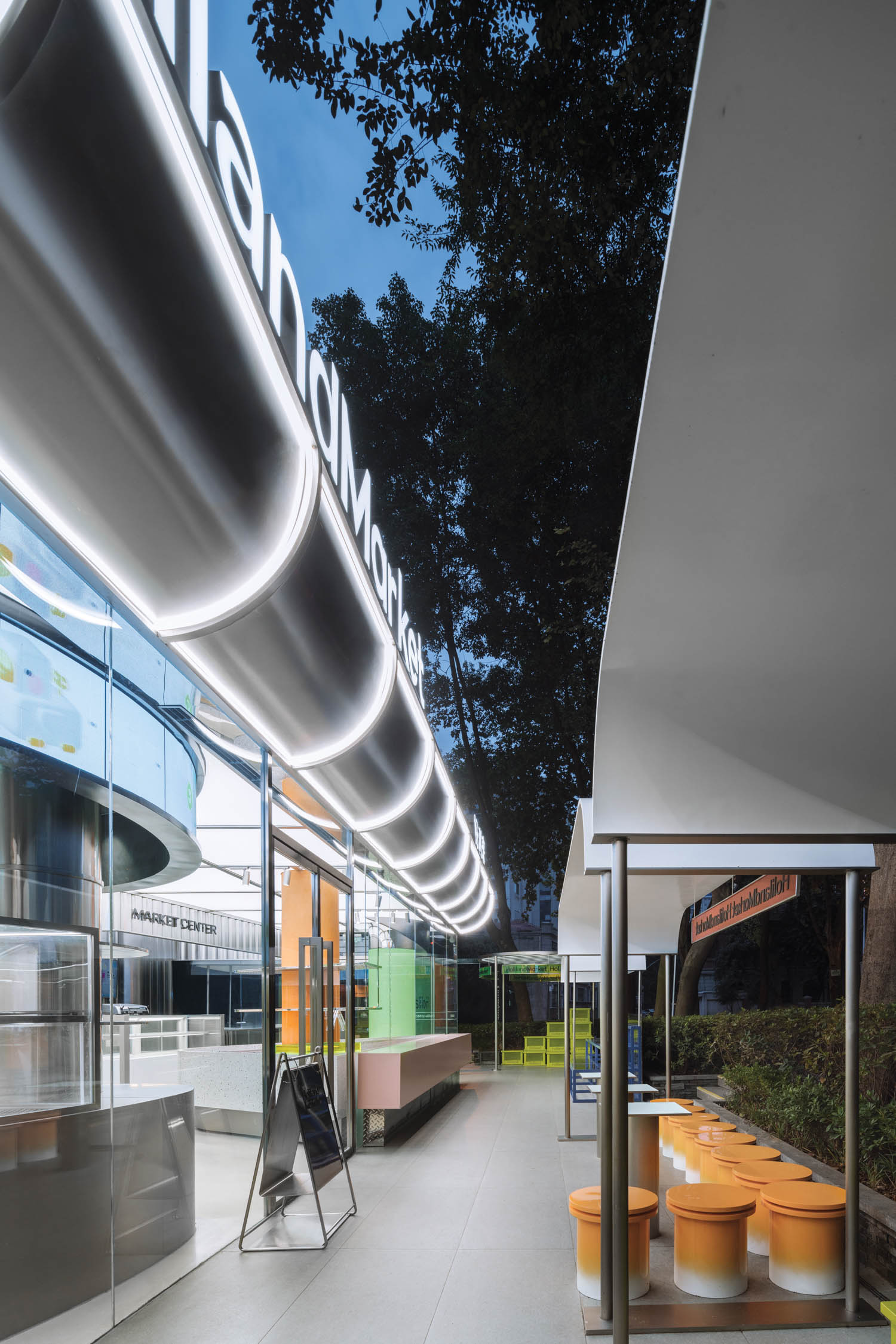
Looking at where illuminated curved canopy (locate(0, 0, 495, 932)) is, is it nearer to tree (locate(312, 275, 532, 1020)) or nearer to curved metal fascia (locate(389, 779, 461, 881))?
curved metal fascia (locate(389, 779, 461, 881))

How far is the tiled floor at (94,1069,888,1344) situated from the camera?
517 cm

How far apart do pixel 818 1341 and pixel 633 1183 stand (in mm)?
3436

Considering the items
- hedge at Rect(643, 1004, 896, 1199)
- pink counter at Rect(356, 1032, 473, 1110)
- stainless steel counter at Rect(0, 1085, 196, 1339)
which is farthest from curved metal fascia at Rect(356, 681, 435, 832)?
hedge at Rect(643, 1004, 896, 1199)

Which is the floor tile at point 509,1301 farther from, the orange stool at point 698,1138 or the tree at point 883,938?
the tree at point 883,938

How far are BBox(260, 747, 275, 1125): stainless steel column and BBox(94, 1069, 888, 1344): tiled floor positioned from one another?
49.6 inches

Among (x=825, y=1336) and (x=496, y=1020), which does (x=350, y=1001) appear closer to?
(x=825, y=1336)

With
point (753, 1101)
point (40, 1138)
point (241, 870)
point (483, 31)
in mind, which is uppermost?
point (483, 31)

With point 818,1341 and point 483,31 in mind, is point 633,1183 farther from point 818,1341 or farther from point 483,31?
point 483,31

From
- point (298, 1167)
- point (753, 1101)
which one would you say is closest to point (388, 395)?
point (753, 1101)

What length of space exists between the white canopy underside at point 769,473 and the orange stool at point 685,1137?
246 inches

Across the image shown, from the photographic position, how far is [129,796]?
221 inches

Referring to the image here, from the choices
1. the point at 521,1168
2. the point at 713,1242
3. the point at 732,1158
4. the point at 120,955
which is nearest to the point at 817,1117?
the point at 732,1158

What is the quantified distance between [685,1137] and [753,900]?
10.1ft

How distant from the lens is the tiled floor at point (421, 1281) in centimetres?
517
